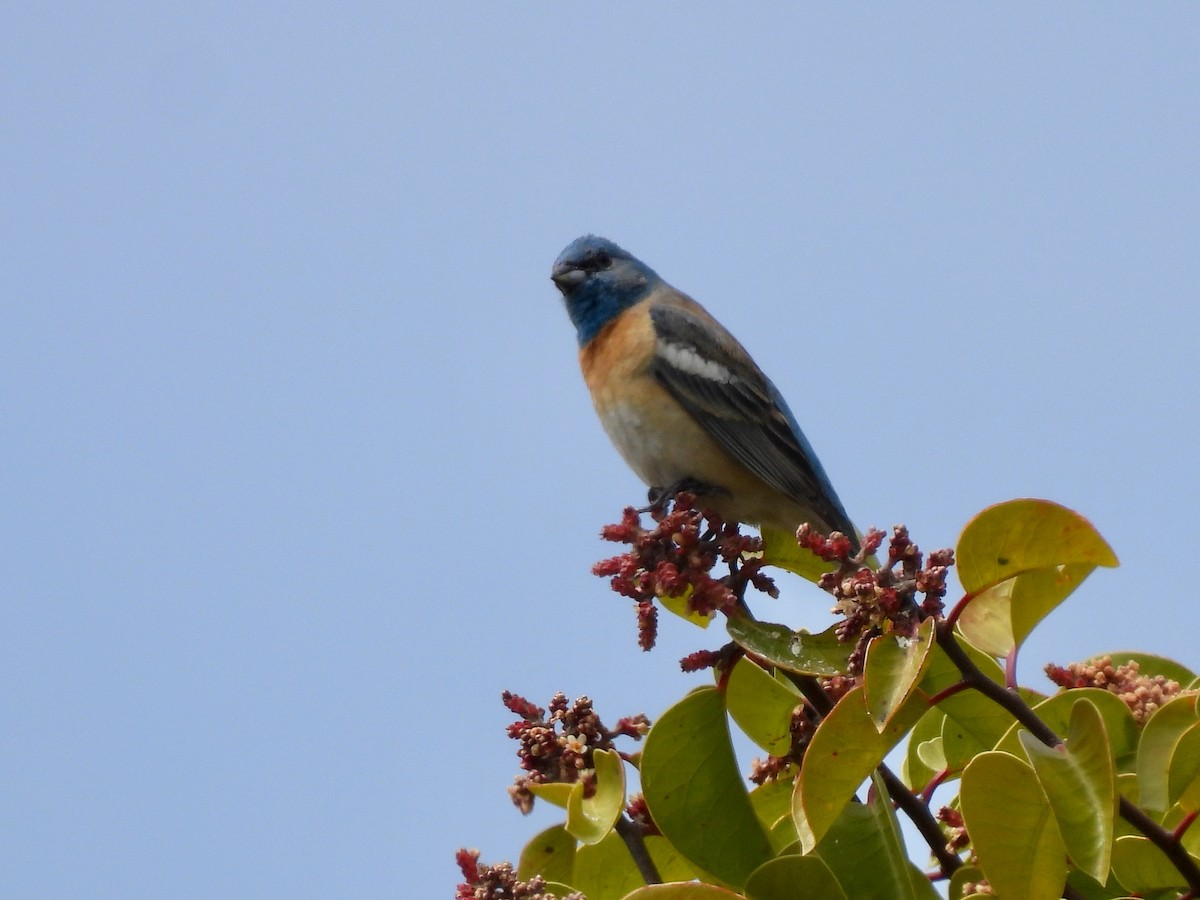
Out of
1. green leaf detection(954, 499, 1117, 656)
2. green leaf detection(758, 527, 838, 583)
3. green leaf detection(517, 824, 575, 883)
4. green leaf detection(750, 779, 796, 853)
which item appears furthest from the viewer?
green leaf detection(758, 527, 838, 583)

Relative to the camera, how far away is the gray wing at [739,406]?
6.07 m

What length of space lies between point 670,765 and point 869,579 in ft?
2.60

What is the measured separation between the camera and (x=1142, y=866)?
9.95 ft

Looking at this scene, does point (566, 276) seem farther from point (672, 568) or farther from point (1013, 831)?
point (1013, 831)

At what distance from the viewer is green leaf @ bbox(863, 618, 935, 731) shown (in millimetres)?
2795

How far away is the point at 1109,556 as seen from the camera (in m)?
3.01

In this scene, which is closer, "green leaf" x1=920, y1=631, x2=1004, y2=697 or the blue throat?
"green leaf" x1=920, y1=631, x2=1004, y2=697

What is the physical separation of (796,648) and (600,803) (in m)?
0.63

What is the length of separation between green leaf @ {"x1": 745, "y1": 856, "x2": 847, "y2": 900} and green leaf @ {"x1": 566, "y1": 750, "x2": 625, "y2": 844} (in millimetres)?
378

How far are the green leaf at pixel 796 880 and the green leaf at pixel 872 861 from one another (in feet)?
0.93

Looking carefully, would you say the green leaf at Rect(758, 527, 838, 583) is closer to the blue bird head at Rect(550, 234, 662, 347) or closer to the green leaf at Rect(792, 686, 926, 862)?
the green leaf at Rect(792, 686, 926, 862)

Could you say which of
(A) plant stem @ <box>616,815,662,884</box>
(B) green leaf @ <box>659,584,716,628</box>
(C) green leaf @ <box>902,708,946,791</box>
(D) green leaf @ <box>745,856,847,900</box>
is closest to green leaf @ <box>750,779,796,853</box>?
(C) green leaf @ <box>902,708,946,791</box>

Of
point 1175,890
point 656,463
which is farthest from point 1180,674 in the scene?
point 656,463

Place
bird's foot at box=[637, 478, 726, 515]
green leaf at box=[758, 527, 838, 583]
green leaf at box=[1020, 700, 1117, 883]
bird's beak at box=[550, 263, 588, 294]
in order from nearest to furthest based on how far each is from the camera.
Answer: green leaf at box=[1020, 700, 1117, 883] < green leaf at box=[758, 527, 838, 583] < bird's foot at box=[637, 478, 726, 515] < bird's beak at box=[550, 263, 588, 294]
